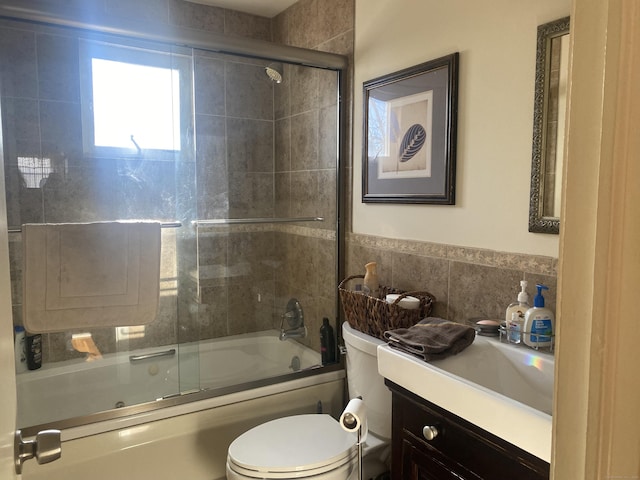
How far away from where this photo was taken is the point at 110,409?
2.00 m

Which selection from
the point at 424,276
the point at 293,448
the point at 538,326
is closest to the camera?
the point at 538,326

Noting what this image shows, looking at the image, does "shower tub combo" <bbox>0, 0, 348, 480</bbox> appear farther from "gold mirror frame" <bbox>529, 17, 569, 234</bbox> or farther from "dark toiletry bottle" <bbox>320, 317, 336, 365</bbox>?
"gold mirror frame" <bbox>529, 17, 569, 234</bbox>

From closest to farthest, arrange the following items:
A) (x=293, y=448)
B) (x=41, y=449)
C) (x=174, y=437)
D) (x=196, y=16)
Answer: (x=41, y=449) → (x=293, y=448) → (x=174, y=437) → (x=196, y=16)

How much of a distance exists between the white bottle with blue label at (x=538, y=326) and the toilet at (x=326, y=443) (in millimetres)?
580

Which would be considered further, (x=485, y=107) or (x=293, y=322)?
(x=293, y=322)

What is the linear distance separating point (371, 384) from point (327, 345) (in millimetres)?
688

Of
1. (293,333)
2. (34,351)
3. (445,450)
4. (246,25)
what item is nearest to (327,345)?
(293,333)

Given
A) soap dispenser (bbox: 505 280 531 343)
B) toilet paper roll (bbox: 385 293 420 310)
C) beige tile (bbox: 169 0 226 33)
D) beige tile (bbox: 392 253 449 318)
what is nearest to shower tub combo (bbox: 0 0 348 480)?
beige tile (bbox: 169 0 226 33)

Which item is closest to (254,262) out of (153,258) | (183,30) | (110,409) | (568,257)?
(153,258)

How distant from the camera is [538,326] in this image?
4.50 feet

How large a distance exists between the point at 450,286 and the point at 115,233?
1.30m

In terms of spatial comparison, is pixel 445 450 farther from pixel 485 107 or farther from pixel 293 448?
pixel 485 107

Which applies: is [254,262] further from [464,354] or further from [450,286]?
[464,354]

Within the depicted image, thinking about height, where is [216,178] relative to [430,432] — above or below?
above
